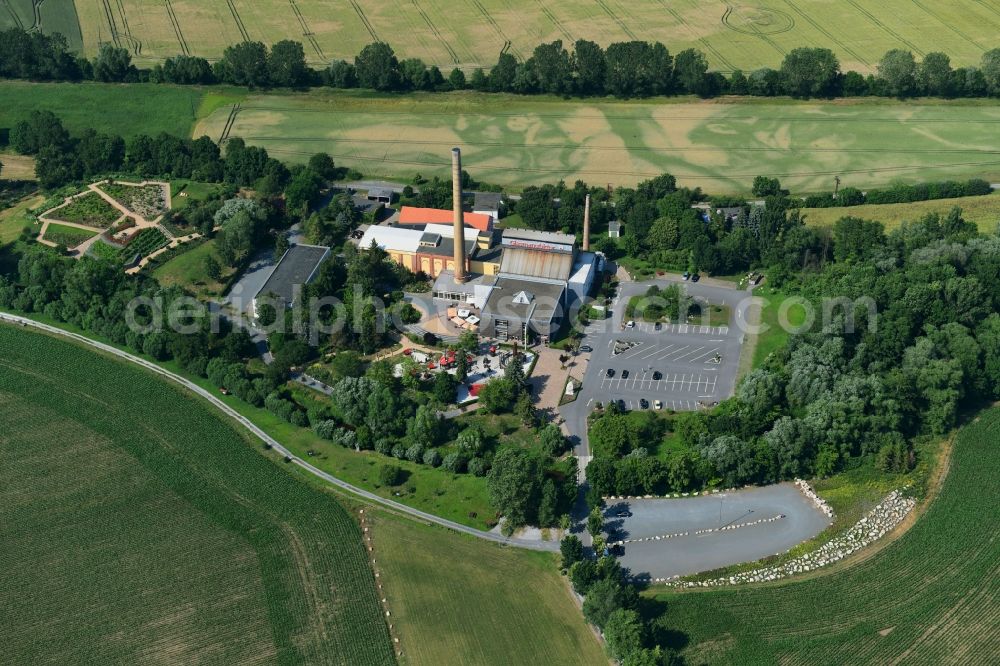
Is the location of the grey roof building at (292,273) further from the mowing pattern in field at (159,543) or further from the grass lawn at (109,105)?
the grass lawn at (109,105)

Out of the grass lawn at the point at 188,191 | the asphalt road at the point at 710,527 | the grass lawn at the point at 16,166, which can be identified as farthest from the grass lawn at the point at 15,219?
the asphalt road at the point at 710,527

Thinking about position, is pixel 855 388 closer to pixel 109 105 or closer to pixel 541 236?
pixel 541 236

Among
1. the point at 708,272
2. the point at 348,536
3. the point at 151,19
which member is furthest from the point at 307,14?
the point at 348,536

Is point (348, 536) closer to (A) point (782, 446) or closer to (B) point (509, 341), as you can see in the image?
(B) point (509, 341)

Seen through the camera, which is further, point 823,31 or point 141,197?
point 823,31

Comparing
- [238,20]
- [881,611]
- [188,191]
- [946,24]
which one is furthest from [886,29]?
[881,611]

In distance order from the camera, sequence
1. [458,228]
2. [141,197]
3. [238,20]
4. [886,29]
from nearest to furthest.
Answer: [458,228] < [141,197] < [886,29] < [238,20]
